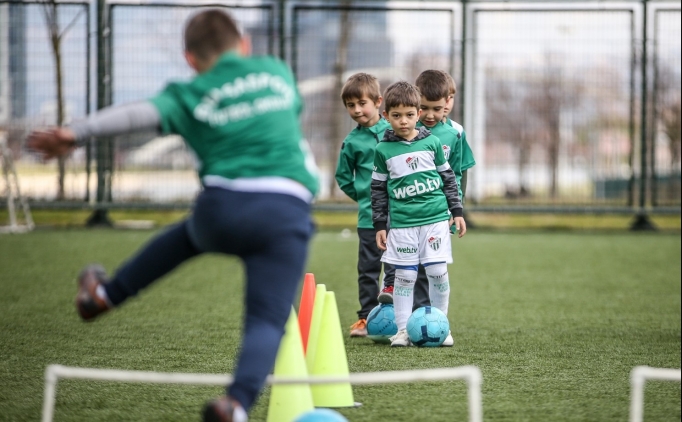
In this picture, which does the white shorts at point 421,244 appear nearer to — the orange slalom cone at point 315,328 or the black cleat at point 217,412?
the orange slalom cone at point 315,328

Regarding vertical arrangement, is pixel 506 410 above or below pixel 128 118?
below

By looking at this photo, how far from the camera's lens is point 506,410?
3.73 m

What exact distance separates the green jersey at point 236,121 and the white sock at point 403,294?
7.71ft

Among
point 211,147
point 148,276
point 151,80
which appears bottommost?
point 148,276

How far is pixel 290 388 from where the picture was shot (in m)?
3.52

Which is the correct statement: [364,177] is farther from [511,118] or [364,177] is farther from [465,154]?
[511,118]

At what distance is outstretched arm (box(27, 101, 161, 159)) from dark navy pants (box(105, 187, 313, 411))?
0.28 meters

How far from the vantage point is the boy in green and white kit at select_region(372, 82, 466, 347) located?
5.20 m

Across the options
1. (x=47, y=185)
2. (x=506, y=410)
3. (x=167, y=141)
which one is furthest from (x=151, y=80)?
(x=506, y=410)

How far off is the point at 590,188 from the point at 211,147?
11.0m

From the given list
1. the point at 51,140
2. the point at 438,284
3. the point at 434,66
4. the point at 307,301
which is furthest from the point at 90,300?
the point at 434,66

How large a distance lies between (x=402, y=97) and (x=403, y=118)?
12 centimetres

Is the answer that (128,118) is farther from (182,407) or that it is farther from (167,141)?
(167,141)

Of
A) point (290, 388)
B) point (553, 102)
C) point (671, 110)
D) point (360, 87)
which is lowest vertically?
point (290, 388)
